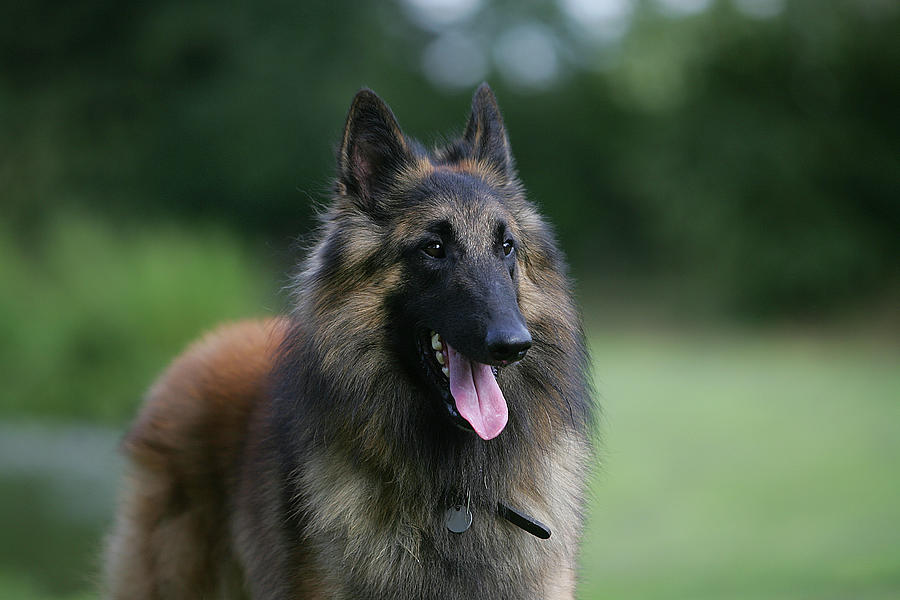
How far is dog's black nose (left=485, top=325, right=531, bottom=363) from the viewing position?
290 centimetres

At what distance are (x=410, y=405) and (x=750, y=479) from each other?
29.2 ft

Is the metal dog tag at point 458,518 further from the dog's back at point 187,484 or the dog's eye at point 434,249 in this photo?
the dog's back at point 187,484

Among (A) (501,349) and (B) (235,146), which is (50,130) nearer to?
(B) (235,146)

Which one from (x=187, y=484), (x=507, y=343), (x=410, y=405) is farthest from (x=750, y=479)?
(x=507, y=343)

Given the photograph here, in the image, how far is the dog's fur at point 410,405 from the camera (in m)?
3.24

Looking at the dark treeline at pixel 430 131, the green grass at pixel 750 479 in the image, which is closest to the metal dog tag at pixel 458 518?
the green grass at pixel 750 479

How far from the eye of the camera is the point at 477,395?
10.4 ft

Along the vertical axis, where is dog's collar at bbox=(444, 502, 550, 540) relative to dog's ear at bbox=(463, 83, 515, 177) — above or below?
below

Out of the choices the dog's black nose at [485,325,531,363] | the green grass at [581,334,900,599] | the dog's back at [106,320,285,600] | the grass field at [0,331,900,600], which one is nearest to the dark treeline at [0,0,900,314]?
the green grass at [581,334,900,599]

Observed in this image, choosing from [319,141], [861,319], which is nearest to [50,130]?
[319,141]

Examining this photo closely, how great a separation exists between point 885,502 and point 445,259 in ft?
29.1

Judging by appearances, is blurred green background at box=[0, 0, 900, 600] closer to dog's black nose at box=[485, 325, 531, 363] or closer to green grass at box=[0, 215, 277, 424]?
green grass at box=[0, 215, 277, 424]

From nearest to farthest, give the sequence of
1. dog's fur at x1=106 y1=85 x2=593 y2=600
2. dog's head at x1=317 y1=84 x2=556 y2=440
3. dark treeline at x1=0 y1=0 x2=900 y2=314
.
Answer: dog's head at x1=317 y1=84 x2=556 y2=440 < dog's fur at x1=106 y1=85 x2=593 y2=600 < dark treeline at x1=0 y1=0 x2=900 y2=314

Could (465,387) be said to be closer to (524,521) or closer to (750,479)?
(524,521)
